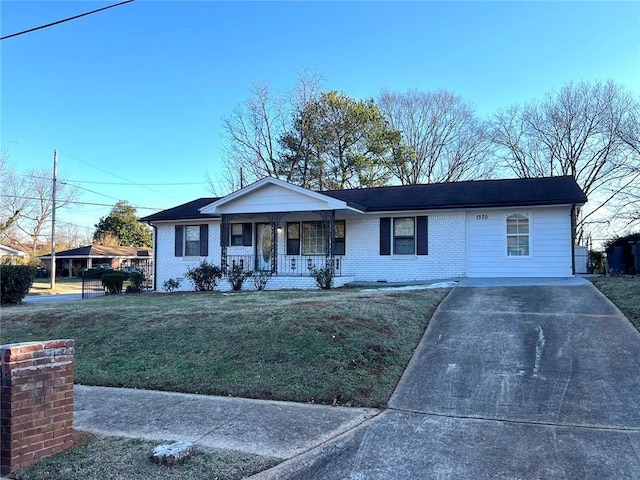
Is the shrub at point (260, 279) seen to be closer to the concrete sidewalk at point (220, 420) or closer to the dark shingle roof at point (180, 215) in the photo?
the dark shingle roof at point (180, 215)

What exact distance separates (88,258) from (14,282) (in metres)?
35.9

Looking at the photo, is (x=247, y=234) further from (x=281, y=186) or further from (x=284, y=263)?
(x=281, y=186)

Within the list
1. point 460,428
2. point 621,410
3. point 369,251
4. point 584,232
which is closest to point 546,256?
point 369,251

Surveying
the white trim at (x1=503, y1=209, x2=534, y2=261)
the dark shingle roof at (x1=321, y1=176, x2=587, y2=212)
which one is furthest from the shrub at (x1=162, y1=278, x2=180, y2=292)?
the white trim at (x1=503, y1=209, x2=534, y2=261)

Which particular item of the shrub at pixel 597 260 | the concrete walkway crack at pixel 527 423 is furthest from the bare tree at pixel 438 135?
the concrete walkway crack at pixel 527 423

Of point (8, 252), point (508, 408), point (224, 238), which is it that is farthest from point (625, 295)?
point (8, 252)

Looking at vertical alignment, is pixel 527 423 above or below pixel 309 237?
below

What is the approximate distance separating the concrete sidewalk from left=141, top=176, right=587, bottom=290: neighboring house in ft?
36.3

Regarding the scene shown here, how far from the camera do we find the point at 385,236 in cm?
1742

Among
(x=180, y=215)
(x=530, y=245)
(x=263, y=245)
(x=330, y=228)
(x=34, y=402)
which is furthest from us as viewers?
(x=180, y=215)

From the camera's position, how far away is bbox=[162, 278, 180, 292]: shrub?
63.1ft

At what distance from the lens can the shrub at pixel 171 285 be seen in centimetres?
1922

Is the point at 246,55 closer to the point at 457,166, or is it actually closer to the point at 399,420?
the point at 399,420

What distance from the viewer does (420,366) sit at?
6828 millimetres
